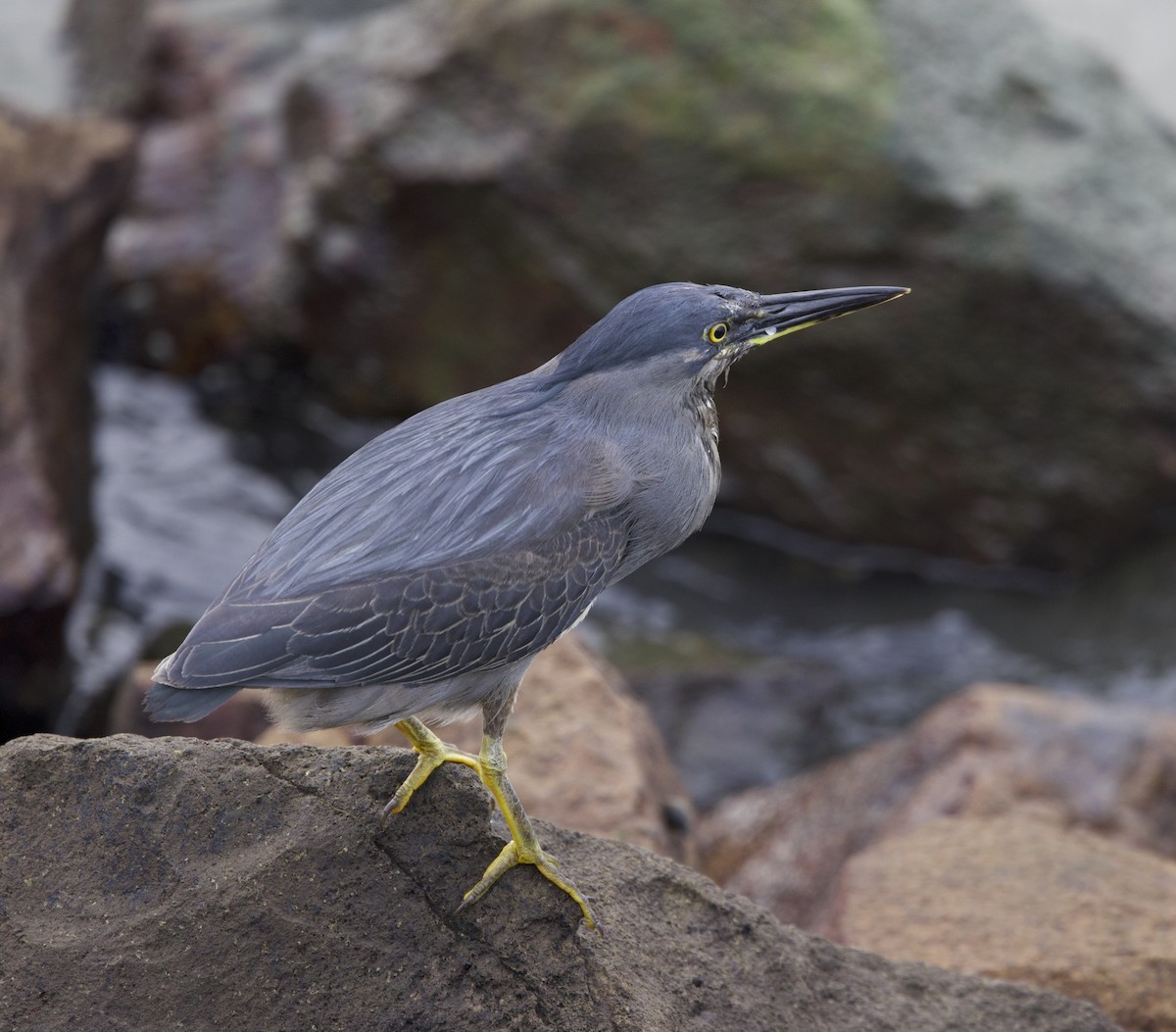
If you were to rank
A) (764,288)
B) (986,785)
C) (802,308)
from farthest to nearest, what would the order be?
1. (764,288)
2. (986,785)
3. (802,308)

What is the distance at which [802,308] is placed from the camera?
409 centimetres

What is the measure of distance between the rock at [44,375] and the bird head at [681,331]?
13.0 ft

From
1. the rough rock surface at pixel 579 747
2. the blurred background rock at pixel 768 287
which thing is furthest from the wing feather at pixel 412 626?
the blurred background rock at pixel 768 287

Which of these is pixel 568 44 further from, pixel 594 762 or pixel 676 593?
pixel 594 762

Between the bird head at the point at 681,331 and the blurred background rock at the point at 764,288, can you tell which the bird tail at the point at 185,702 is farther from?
the blurred background rock at the point at 764,288

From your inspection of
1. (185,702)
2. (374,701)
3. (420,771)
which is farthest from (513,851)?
(185,702)

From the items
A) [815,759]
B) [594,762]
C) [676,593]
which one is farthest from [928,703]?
[594,762]

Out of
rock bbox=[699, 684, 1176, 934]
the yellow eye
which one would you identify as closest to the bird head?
the yellow eye

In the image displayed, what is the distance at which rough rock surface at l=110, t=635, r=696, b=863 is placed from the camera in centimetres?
510

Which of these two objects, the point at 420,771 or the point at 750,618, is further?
the point at 750,618

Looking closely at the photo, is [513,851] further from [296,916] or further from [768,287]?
[768,287]

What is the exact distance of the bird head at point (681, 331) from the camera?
3.92 m

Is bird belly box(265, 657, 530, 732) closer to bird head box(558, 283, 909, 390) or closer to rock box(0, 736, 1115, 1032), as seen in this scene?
rock box(0, 736, 1115, 1032)

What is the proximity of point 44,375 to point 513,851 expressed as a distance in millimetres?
5436
